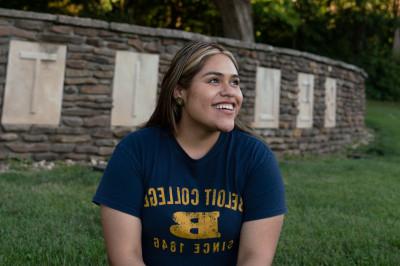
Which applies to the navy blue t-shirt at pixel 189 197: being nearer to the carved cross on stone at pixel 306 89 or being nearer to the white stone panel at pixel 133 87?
the white stone panel at pixel 133 87

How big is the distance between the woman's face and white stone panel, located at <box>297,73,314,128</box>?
28.5 ft

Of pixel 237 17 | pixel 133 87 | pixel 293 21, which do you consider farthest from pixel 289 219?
pixel 293 21

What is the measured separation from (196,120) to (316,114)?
9411mm

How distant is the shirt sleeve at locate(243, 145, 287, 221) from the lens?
1.79 meters

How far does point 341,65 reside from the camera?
12.0m

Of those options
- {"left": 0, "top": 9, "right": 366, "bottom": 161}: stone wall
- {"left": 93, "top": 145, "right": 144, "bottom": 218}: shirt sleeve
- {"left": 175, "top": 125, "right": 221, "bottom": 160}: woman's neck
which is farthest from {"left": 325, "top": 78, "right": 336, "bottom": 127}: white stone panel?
{"left": 93, "top": 145, "right": 144, "bottom": 218}: shirt sleeve

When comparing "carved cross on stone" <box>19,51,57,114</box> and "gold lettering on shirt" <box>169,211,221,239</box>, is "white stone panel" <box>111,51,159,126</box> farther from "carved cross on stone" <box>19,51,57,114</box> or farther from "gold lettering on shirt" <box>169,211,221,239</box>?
"gold lettering on shirt" <box>169,211,221,239</box>

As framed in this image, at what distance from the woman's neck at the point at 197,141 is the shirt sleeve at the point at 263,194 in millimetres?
219

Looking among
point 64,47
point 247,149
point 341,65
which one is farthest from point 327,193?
point 341,65

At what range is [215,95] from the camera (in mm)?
1832

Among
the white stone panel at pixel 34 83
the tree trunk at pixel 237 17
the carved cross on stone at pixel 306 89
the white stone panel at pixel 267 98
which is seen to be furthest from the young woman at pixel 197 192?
the tree trunk at pixel 237 17

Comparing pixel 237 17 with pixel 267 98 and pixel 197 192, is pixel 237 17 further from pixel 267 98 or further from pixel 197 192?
pixel 197 192

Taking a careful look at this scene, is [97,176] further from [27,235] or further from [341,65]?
[341,65]

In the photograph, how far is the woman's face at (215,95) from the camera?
6.02ft
